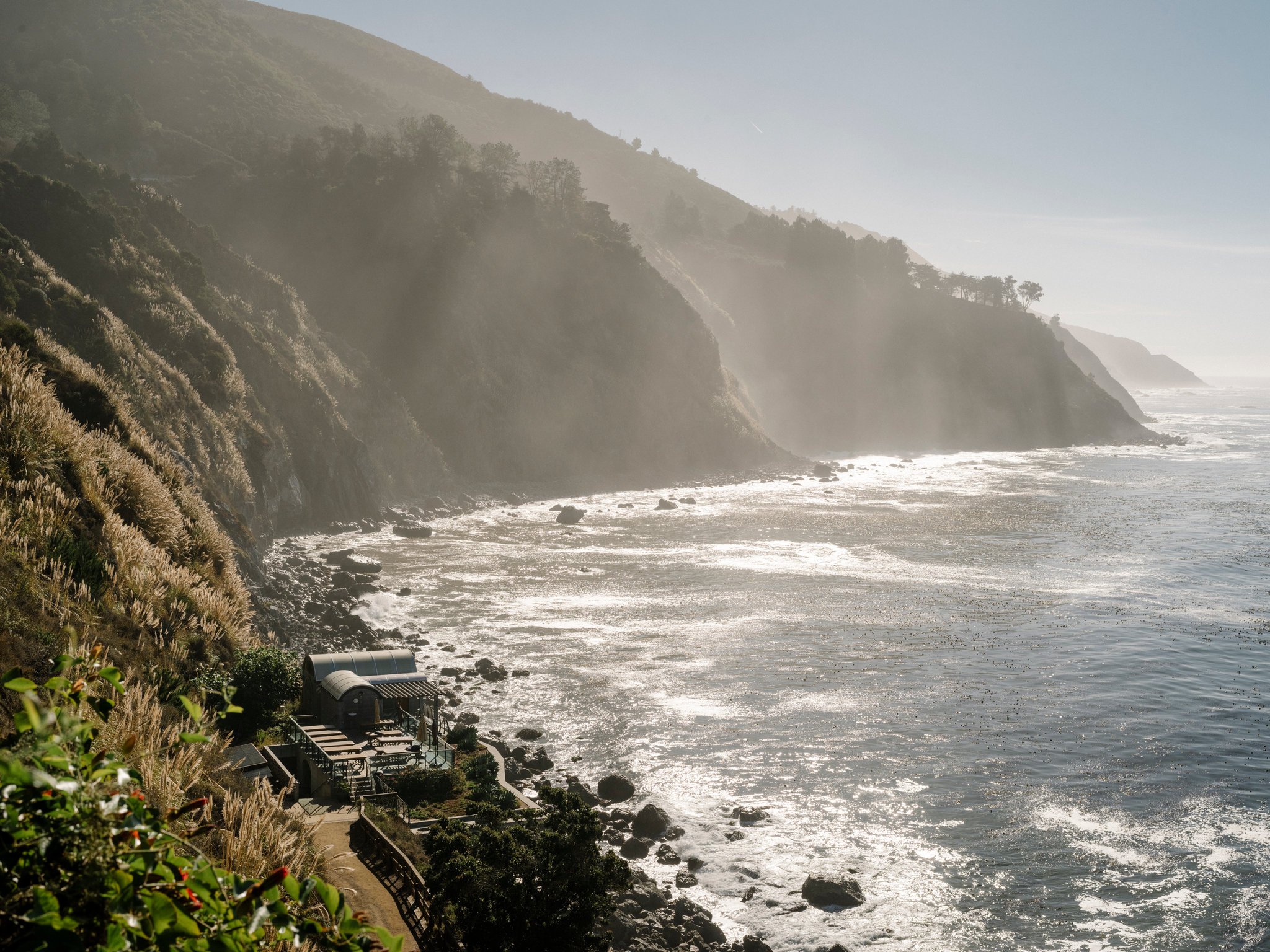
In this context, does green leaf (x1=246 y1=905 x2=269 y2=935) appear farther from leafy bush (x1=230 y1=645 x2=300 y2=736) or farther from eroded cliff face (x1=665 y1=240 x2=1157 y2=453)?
eroded cliff face (x1=665 y1=240 x2=1157 y2=453)

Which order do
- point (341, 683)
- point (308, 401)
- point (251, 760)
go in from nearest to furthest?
point (251, 760) → point (341, 683) → point (308, 401)

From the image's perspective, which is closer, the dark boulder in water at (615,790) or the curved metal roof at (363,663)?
the curved metal roof at (363,663)

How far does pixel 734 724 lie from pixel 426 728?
12.8 meters

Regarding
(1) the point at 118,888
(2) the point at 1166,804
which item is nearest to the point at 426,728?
(2) the point at 1166,804

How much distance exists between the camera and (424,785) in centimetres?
2500

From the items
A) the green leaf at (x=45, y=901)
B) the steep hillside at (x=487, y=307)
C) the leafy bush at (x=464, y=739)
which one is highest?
the steep hillside at (x=487, y=307)

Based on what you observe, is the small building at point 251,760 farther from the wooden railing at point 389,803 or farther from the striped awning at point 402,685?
the striped awning at point 402,685

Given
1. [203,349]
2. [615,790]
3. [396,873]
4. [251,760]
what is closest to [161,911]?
[396,873]

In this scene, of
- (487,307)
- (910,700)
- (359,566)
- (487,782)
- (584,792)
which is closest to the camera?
(487,782)

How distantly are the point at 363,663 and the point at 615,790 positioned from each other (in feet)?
31.7

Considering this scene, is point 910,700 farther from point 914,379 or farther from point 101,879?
point 914,379

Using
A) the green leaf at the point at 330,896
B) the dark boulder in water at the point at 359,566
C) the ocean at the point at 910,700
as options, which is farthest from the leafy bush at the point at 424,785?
the dark boulder in water at the point at 359,566

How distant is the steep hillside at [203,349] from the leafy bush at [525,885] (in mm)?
37046

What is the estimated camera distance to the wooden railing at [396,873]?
15.2 metres
